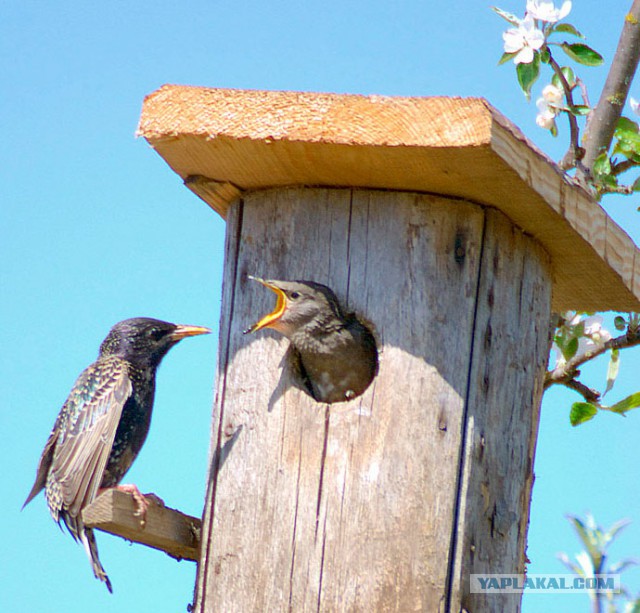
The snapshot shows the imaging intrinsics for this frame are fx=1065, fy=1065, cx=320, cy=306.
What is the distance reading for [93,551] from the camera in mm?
3580

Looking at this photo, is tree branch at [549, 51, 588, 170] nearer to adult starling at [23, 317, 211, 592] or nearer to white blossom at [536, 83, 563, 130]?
white blossom at [536, 83, 563, 130]

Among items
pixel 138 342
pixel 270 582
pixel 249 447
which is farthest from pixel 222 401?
pixel 138 342

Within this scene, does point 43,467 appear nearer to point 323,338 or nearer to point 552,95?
point 323,338

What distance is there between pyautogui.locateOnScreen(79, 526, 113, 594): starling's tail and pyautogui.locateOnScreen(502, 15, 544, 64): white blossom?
6.98ft

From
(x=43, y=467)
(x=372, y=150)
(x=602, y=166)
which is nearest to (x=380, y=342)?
(x=372, y=150)

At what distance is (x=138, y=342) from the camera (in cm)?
440

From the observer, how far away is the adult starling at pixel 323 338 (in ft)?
10.2

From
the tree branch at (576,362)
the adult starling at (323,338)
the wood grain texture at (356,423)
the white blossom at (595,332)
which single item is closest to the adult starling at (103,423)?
the wood grain texture at (356,423)

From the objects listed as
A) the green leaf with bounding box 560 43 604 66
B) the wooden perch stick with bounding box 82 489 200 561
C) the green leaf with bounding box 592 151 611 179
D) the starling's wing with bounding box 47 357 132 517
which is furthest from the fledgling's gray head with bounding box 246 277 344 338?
the green leaf with bounding box 560 43 604 66

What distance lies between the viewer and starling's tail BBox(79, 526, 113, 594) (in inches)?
135

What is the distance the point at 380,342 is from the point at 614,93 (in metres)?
1.28

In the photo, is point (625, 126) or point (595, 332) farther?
point (595, 332)

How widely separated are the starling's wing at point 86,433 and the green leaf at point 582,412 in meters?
1.63

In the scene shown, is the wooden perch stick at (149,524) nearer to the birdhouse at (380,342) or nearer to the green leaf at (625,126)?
the birdhouse at (380,342)
